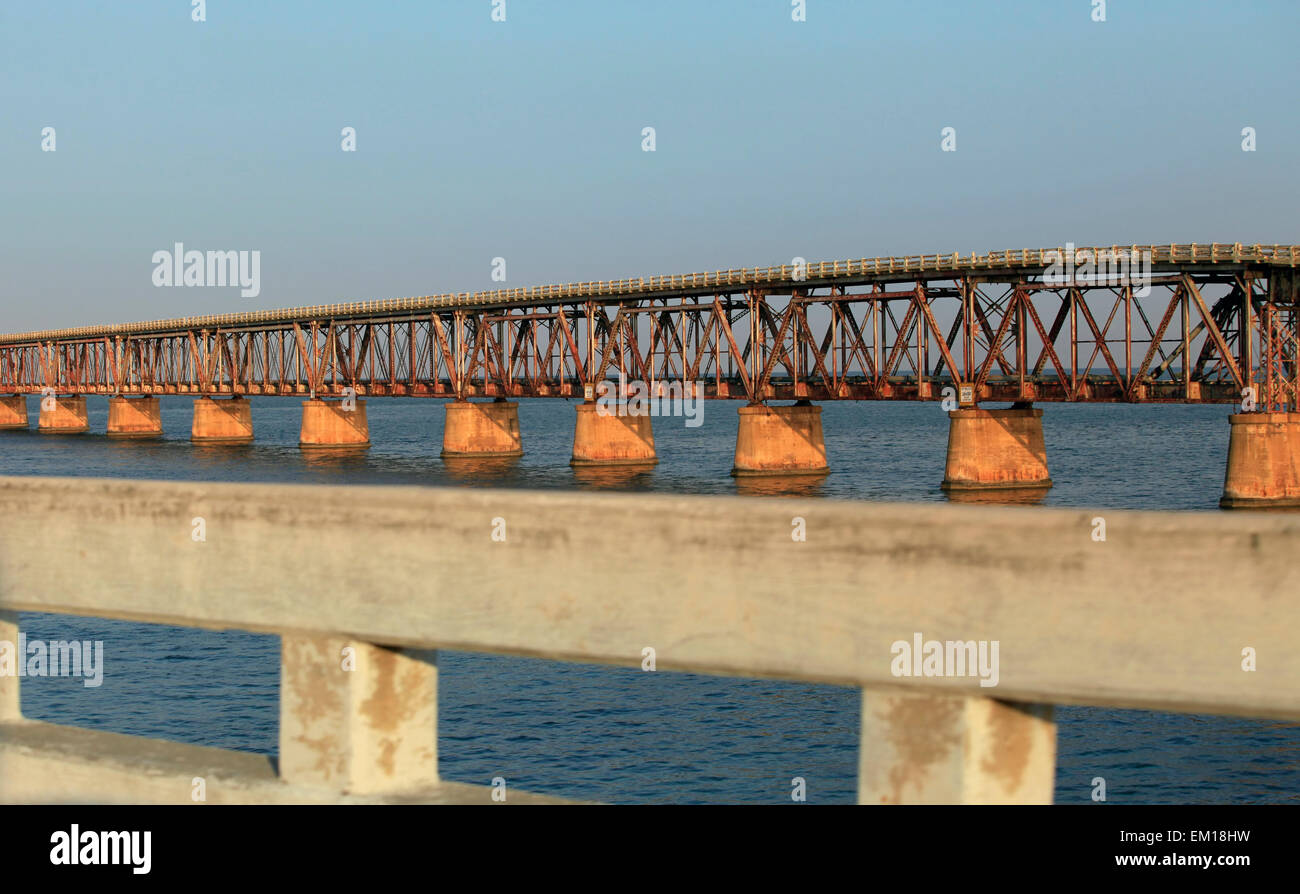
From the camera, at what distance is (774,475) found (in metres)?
82.6

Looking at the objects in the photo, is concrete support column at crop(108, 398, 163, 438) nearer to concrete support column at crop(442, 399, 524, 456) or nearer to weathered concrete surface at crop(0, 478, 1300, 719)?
concrete support column at crop(442, 399, 524, 456)

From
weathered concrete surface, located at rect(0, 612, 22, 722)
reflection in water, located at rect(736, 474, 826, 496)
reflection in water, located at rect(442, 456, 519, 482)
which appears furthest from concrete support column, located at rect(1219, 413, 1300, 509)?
weathered concrete surface, located at rect(0, 612, 22, 722)

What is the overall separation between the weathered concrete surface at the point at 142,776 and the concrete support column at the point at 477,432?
9844 cm

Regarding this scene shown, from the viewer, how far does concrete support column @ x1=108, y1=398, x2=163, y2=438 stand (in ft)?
534

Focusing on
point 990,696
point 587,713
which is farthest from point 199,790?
point 587,713

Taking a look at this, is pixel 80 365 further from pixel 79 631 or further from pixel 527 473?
pixel 79 631

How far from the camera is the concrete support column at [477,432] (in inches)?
4200

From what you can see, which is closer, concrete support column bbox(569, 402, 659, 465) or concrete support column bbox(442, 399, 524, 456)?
concrete support column bbox(569, 402, 659, 465)

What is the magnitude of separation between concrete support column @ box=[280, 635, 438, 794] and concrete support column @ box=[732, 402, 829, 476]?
75.3 metres

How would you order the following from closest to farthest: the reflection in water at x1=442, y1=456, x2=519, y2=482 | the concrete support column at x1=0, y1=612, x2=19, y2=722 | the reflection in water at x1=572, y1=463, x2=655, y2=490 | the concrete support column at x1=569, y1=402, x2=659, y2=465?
the concrete support column at x1=0, y1=612, x2=19, y2=722, the reflection in water at x1=572, y1=463, x2=655, y2=490, the reflection in water at x1=442, y1=456, x2=519, y2=482, the concrete support column at x1=569, y1=402, x2=659, y2=465

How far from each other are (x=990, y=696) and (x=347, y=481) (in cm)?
7997

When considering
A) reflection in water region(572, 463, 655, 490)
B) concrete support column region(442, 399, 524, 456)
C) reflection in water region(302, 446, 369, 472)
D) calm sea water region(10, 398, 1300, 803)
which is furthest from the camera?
concrete support column region(442, 399, 524, 456)

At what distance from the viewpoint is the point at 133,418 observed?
164 metres

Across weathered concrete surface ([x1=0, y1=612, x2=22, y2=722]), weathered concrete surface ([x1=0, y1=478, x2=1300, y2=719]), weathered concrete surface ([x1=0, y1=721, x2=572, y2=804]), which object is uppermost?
weathered concrete surface ([x1=0, y1=478, x2=1300, y2=719])
